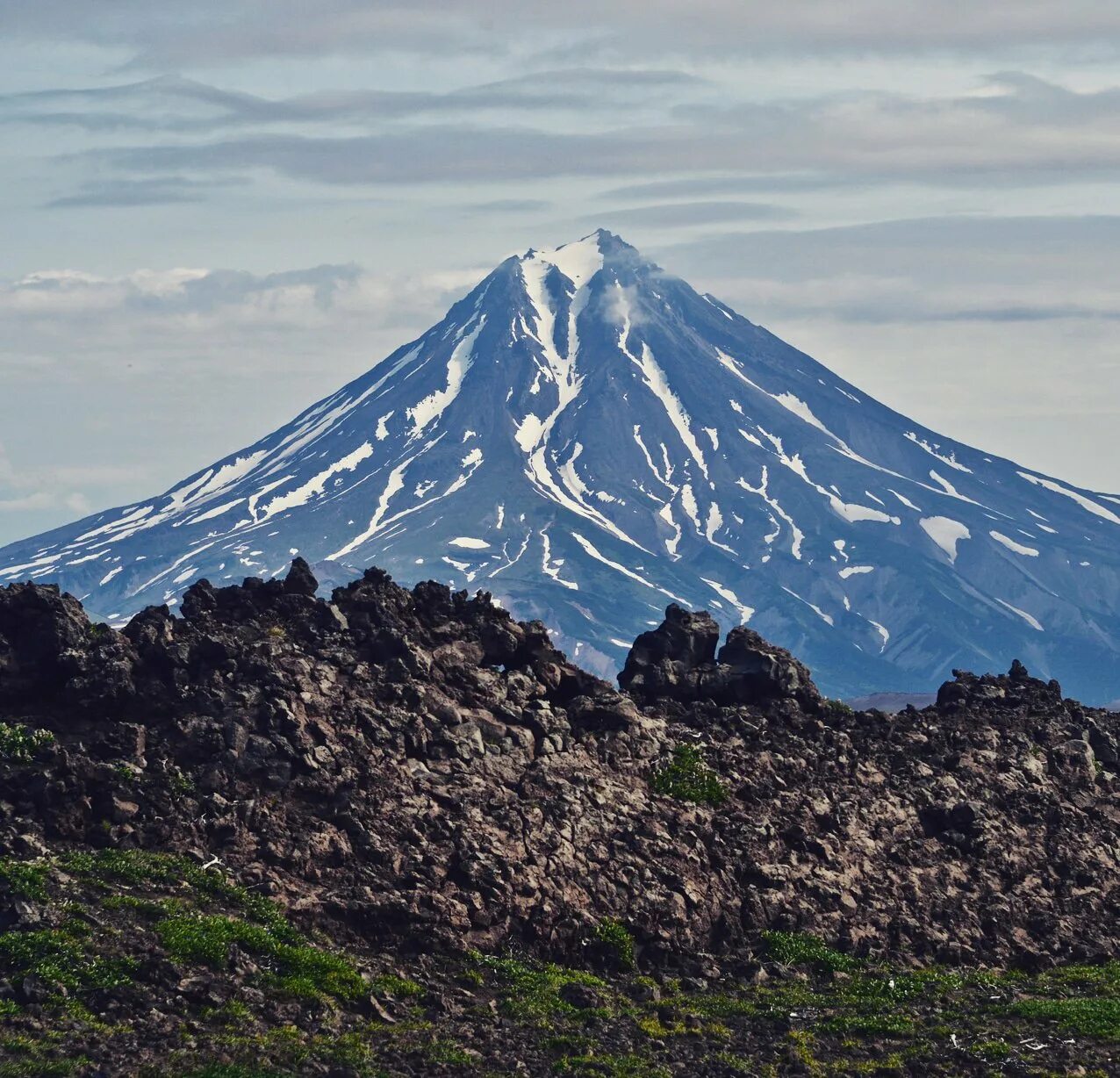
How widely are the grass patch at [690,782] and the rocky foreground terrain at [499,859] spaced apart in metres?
0.15

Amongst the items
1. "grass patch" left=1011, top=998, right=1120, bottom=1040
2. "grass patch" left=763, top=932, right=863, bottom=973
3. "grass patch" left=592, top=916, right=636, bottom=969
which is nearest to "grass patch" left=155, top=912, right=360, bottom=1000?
"grass patch" left=592, top=916, right=636, bottom=969

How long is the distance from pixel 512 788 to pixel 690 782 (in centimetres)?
462

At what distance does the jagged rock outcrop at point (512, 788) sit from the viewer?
4150 centimetres

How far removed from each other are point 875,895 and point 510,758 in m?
8.63

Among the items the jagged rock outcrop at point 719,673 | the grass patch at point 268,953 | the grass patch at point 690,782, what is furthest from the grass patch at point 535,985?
the jagged rock outcrop at point 719,673

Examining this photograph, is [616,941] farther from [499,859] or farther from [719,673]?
[719,673]

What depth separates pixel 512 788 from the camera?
4547 cm

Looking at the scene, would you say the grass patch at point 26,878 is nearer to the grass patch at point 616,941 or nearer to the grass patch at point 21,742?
the grass patch at point 21,742

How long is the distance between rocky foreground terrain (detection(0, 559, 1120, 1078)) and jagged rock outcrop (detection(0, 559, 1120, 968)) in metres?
0.08

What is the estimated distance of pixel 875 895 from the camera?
1789 inches

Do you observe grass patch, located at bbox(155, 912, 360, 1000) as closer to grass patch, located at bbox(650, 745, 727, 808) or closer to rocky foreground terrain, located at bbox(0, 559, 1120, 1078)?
rocky foreground terrain, located at bbox(0, 559, 1120, 1078)

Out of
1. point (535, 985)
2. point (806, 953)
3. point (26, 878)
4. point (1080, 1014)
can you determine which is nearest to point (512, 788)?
point (535, 985)

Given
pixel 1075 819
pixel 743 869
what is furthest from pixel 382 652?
pixel 1075 819

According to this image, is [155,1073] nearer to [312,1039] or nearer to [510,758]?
[312,1039]
